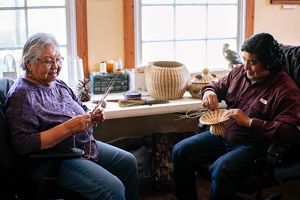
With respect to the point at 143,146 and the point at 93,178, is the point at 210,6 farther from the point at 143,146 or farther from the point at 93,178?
the point at 93,178

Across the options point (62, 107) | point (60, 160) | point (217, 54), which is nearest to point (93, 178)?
point (60, 160)

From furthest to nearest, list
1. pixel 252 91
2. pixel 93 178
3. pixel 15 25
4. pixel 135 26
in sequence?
pixel 135 26, pixel 15 25, pixel 252 91, pixel 93 178

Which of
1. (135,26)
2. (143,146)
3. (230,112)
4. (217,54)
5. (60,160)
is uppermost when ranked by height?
(135,26)

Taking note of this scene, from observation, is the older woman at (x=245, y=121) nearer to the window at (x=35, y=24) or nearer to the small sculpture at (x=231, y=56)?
the small sculpture at (x=231, y=56)

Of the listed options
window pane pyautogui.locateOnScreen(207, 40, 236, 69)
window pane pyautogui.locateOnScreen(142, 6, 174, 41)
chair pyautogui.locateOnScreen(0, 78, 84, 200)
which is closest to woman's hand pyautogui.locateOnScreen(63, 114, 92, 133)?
chair pyautogui.locateOnScreen(0, 78, 84, 200)

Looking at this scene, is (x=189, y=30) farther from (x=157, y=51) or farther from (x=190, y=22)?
(x=157, y=51)

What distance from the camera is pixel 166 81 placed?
2859mm

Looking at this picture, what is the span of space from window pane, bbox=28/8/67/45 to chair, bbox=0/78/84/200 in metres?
1.11

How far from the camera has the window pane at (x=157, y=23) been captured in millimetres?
3310

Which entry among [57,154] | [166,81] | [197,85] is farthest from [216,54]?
[57,154]

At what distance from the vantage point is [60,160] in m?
1.91

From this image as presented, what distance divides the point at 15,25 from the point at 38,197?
4.86 feet

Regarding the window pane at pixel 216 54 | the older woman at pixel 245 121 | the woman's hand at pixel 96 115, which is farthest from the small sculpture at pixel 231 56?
the woman's hand at pixel 96 115

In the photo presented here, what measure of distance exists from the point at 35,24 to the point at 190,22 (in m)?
1.24
